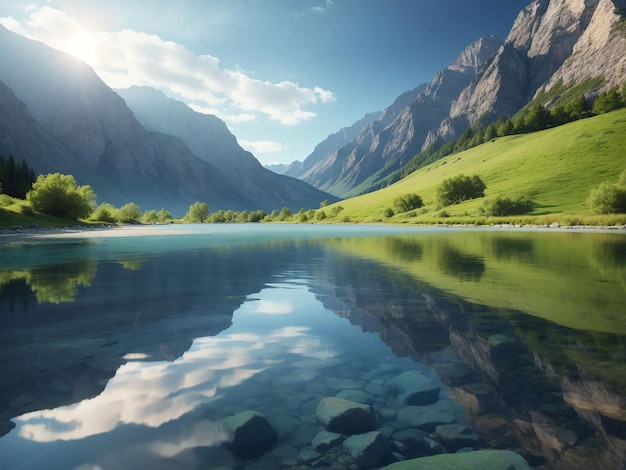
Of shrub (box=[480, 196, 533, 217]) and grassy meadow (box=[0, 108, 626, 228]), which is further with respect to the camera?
shrub (box=[480, 196, 533, 217])

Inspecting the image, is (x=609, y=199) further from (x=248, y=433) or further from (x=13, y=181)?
(x=13, y=181)

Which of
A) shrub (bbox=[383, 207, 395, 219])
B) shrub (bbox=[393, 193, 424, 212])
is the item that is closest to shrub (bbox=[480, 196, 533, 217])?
shrub (bbox=[393, 193, 424, 212])

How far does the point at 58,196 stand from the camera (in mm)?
110000

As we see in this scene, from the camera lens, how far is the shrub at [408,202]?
165125 mm

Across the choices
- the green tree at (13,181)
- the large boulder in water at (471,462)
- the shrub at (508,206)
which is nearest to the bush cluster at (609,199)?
the shrub at (508,206)

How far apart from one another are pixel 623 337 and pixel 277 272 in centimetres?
2082

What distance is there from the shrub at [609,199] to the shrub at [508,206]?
75.0ft

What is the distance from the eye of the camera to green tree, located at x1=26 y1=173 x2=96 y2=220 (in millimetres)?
107750

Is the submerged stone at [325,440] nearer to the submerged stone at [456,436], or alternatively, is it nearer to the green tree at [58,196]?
the submerged stone at [456,436]

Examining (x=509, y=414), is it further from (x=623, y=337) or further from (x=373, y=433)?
(x=623, y=337)

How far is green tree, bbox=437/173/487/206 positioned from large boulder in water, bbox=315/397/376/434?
14968 cm

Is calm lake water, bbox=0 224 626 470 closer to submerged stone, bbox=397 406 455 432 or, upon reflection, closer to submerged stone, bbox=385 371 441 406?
submerged stone, bbox=397 406 455 432

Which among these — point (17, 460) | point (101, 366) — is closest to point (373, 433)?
point (17, 460)

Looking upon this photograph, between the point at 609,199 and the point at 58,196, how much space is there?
138645 millimetres
